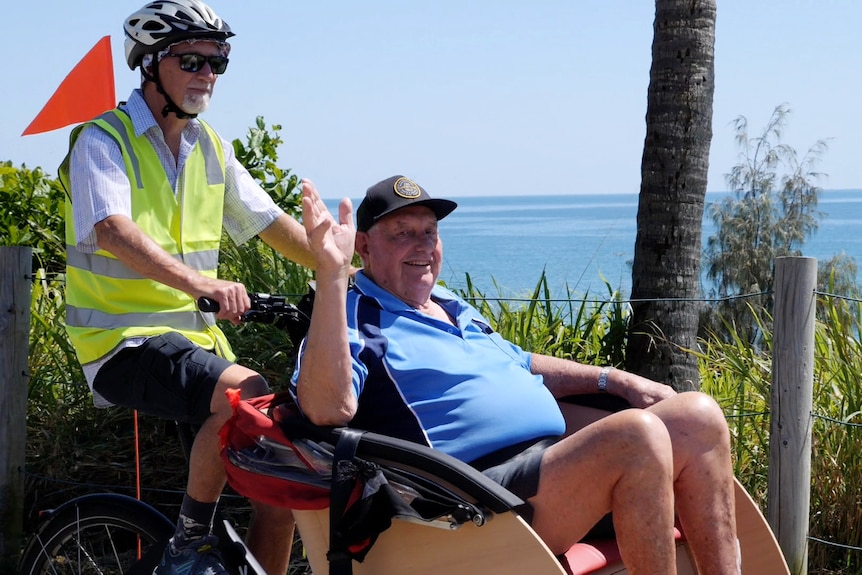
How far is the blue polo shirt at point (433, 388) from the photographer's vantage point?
3.03 meters

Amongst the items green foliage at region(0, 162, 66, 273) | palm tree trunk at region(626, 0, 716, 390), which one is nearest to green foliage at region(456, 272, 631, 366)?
palm tree trunk at region(626, 0, 716, 390)

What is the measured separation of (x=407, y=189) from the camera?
10.8 ft

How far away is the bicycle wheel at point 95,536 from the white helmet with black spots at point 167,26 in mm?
1426

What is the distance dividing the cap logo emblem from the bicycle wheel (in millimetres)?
1272

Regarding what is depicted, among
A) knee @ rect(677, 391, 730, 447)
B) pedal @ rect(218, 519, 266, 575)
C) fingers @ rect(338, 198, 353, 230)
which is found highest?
fingers @ rect(338, 198, 353, 230)

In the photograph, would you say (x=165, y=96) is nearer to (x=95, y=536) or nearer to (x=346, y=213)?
(x=346, y=213)

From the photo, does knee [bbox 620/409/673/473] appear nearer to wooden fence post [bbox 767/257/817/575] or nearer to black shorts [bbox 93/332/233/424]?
black shorts [bbox 93/332/233/424]

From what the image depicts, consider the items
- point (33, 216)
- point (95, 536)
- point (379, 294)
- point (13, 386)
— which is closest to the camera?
point (379, 294)

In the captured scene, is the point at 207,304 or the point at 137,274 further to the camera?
the point at 137,274

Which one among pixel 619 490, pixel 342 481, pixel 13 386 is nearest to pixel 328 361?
pixel 342 481

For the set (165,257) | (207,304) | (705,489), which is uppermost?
(165,257)

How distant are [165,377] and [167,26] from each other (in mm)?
1045

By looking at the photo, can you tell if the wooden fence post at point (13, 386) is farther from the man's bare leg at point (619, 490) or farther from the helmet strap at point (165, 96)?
the man's bare leg at point (619, 490)

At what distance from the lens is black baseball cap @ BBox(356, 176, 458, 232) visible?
325 cm
